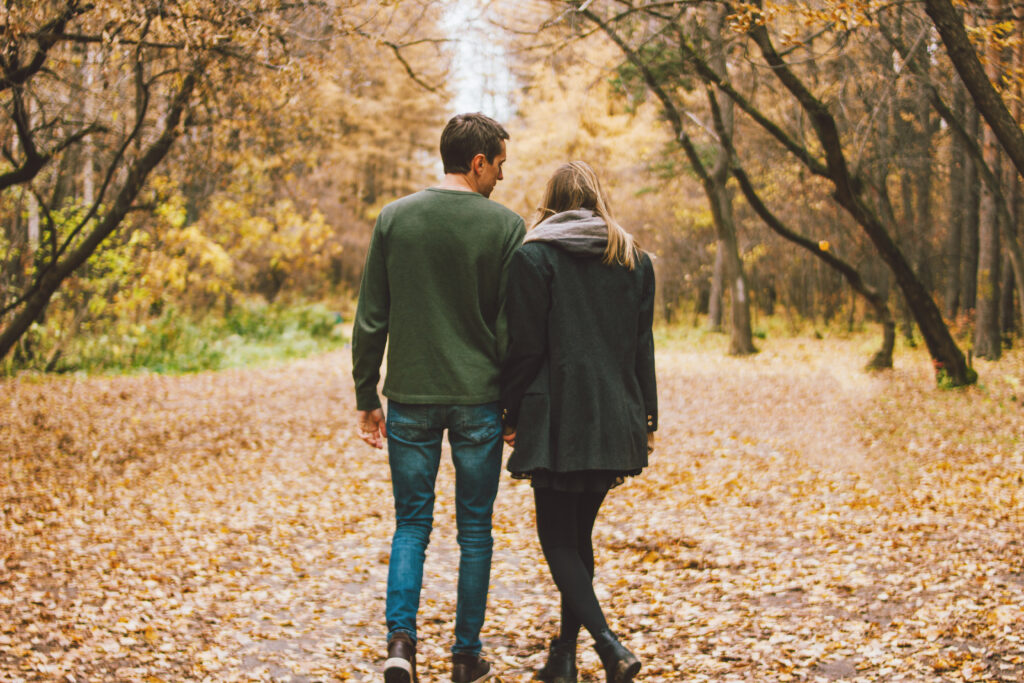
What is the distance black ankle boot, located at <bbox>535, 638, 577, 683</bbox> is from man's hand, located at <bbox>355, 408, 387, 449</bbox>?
43.5 inches

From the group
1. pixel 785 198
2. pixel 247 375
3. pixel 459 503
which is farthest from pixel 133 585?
pixel 785 198

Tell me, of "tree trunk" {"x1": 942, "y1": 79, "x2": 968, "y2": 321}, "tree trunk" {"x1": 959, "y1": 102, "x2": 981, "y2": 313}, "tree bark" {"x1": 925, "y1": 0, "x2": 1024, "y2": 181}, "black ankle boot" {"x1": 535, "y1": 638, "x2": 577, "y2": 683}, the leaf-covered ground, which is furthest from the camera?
"tree trunk" {"x1": 942, "y1": 79, "x2": 968, "y2": 321}

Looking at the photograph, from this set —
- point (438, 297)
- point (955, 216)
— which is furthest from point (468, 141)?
point (955, 216)

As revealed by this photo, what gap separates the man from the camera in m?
3.11

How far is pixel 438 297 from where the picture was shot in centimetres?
313

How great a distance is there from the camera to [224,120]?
9422mm

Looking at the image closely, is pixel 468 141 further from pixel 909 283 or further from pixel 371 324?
pixel 909 283

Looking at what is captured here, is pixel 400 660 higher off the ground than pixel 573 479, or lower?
lower

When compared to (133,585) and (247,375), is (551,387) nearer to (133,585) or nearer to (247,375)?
(133,585)

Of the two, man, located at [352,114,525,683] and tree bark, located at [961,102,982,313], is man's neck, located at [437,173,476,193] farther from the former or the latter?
tree bark, located at [961,102,982,313]

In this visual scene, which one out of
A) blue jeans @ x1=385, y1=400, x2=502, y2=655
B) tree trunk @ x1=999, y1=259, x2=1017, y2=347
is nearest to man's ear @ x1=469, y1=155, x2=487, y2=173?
blue jeans @ x1=385, y1=400, x2=502, y2=655

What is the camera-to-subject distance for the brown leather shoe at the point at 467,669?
10.5 ft

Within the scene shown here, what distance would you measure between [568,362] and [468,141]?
0.92 metres

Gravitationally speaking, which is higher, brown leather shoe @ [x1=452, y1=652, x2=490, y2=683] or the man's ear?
the man's ear
